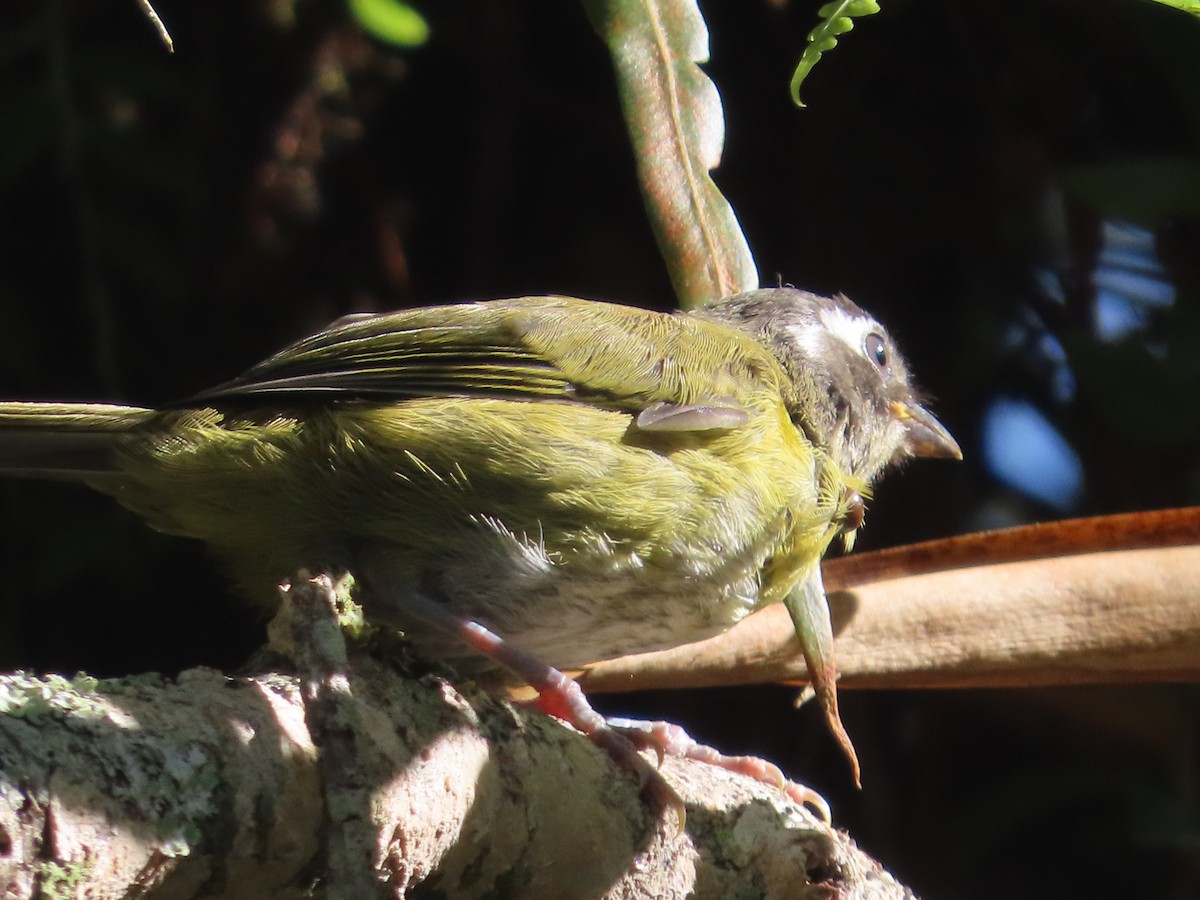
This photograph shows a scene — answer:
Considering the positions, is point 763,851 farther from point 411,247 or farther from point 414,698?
point 411,247

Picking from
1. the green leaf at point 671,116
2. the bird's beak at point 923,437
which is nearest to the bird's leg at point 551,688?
the green leaf at point 671,116

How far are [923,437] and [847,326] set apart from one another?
1.09 feet

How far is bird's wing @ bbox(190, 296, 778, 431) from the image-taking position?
270 cm

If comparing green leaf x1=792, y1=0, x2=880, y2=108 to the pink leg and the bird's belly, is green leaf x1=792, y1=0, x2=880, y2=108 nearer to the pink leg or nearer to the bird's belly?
the bird's belly

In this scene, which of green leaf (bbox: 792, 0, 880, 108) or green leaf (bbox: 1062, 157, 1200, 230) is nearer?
green leaf (bbox: 792, 0, 880, 108)

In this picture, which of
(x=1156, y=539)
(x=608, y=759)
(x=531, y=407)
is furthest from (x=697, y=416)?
(x=1156, y=539)

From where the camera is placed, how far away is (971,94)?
4.73m

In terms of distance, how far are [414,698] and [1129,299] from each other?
10.8 feet

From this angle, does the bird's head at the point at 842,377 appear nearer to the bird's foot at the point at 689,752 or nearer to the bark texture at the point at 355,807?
the bird's foot at the point at 689,752

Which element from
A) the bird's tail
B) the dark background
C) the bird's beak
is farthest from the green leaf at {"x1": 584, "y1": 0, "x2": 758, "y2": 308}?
the dark background

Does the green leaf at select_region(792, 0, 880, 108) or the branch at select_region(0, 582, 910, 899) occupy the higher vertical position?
the green leaf at select_region(792, 0, 880, 108)

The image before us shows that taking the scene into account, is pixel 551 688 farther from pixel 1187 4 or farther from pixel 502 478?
pixel 1187 4

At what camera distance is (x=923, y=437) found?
3496mm

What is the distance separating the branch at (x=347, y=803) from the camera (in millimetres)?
1469
